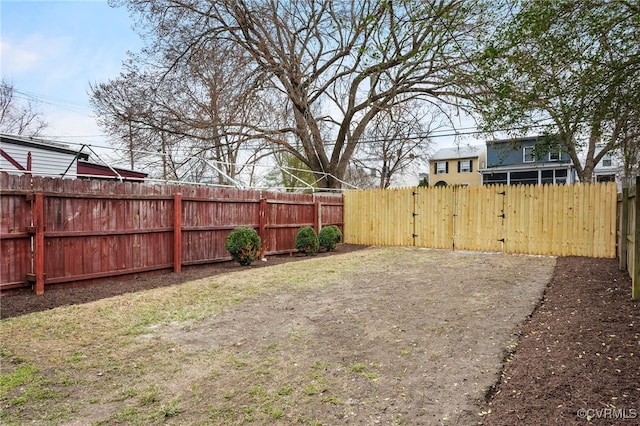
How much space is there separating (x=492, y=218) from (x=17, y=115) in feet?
75.6

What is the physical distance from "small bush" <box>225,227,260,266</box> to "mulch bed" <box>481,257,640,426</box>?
17.8 ft

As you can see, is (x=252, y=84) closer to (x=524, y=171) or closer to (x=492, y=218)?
(x=492, y=218)

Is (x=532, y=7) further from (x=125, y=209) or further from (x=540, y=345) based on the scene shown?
(x=125, y=209)

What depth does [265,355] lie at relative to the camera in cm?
318

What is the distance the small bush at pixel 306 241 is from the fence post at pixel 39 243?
588 centimetres

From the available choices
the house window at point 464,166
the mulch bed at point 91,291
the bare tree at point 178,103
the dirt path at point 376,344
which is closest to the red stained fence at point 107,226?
the mulch bed at point 91,291

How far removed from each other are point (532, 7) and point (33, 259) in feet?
21.4

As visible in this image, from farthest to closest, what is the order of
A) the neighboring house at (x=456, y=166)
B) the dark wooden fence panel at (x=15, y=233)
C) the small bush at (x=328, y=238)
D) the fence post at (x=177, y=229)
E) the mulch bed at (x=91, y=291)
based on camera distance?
the neighboring house at (x=456, y=166), the small bush at (x=328, y=238), the fence post at (x=177, y=229), the dark wooden fence panel at (x=15, y=233), the mulch bed at (x=91, y=291)

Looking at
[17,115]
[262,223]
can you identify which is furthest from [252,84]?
[17,115]

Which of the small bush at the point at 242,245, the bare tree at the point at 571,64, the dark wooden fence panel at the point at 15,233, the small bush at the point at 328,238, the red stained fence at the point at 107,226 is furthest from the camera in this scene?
the small bush at the point at 328,238

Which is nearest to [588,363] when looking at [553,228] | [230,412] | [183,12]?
[230,412]

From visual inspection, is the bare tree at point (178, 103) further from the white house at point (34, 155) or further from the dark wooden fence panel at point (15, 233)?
the dark wooden fence panel at point (15, 233)

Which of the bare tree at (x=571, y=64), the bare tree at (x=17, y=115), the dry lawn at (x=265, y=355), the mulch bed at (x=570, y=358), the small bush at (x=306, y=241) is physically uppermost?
the bare tree at (x=17, y=115)

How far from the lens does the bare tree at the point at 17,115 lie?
61.6 ft
